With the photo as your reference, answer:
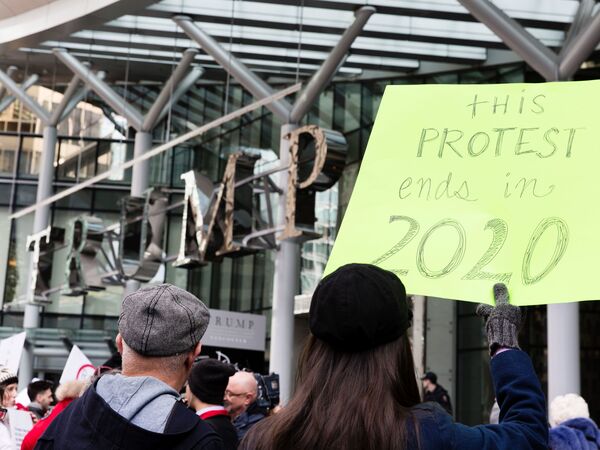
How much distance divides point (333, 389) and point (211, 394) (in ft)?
9.49

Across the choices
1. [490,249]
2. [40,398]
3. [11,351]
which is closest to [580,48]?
[40,398]

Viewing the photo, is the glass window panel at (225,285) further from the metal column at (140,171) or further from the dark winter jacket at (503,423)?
the dark winter jacket at (503,423)

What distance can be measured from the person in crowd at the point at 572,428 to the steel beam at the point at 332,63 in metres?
13.3

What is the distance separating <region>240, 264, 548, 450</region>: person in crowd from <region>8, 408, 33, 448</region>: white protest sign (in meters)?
5.45

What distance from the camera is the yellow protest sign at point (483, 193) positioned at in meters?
2.63

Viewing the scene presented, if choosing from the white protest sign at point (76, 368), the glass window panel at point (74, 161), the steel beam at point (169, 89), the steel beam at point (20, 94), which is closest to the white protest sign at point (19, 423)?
the white protest sign at point (76, 368)

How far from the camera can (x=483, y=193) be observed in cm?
282

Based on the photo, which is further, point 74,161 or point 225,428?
point 74,161

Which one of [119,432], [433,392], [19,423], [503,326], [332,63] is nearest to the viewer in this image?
[503,326]

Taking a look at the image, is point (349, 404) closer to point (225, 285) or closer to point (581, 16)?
point (581, 16)

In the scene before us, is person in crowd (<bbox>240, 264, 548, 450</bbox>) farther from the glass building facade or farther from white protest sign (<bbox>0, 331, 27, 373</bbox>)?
the glass building facade

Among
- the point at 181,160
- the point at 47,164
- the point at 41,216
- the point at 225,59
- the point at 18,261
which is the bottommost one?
the point at 18,261

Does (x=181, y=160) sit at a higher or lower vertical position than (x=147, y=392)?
higher

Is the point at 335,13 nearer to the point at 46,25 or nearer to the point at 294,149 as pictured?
the point at 294,149
